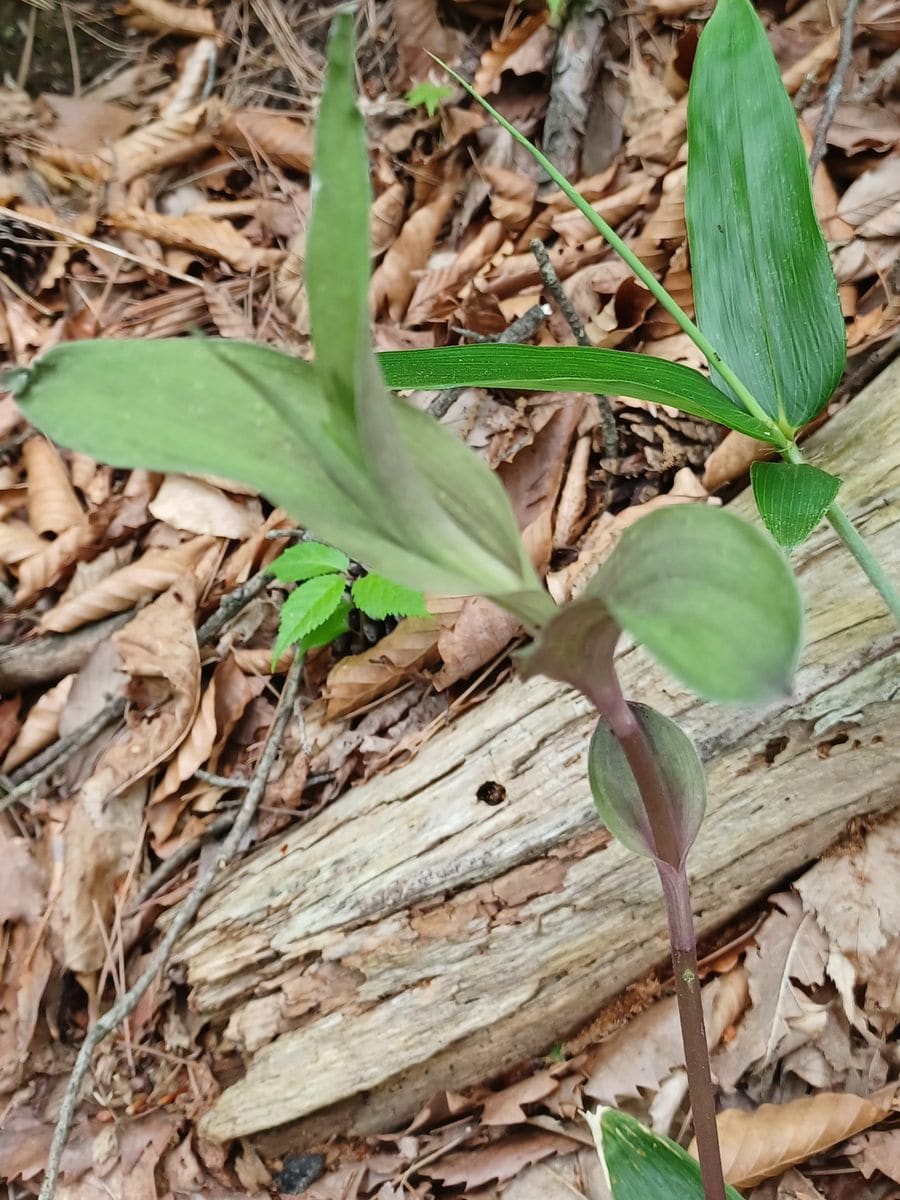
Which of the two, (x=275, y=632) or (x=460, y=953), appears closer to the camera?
(x=460, y=953)

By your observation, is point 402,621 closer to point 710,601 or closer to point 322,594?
point 322,594

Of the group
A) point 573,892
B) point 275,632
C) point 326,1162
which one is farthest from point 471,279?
point 326,1162

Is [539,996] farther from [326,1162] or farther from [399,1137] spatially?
[326,1162]

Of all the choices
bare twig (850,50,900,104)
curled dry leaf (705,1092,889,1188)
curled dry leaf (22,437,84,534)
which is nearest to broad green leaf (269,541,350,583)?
curled dry leaf (22,437,84,534)

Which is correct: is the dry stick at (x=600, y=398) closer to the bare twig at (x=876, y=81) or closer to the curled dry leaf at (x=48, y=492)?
the bare twig at (x=876, y=81)

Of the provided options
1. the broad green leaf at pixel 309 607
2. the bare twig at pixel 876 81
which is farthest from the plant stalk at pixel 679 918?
the bare twig at pixel 876 81
